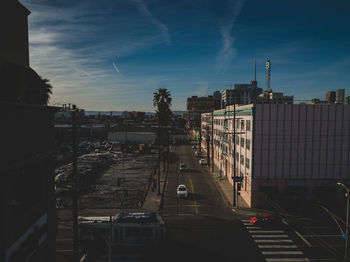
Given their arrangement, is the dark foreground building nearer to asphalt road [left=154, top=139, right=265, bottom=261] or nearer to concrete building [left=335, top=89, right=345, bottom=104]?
asphalt road [left=154, top=139, right=265, bottom=261]

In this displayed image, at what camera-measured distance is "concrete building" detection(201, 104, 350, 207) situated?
1258 inches

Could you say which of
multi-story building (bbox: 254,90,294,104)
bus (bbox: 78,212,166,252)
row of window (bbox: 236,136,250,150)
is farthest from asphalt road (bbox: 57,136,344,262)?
multi-story building (bbox: 254,90,294,104)

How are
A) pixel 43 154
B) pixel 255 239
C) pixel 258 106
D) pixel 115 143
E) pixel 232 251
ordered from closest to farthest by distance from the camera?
pixel 43 154 → pixel 232 251 → pixel 255 239 → pixel 258 106 → pixel 115 143

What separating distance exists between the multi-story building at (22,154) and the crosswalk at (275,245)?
58.9 ft

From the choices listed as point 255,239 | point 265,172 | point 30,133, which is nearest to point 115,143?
point 265,172

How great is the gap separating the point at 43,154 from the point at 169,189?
1178 inches

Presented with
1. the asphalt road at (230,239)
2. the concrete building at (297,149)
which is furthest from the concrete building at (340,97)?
the asphalt road at (230,239)

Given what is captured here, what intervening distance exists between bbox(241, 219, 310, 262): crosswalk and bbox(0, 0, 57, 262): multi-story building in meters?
17.9

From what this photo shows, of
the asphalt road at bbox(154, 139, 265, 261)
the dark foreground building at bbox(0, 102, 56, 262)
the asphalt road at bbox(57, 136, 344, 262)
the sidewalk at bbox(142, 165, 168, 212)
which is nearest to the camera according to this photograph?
the dark foreground building at bbox(0, 102, 56, 262)

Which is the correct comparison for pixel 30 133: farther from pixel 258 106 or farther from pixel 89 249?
pixel 258 106

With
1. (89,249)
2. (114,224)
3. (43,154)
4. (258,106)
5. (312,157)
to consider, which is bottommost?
(89,249)

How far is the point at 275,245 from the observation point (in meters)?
22.5

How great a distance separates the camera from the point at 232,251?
2138 cm

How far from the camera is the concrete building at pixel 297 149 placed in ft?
105
